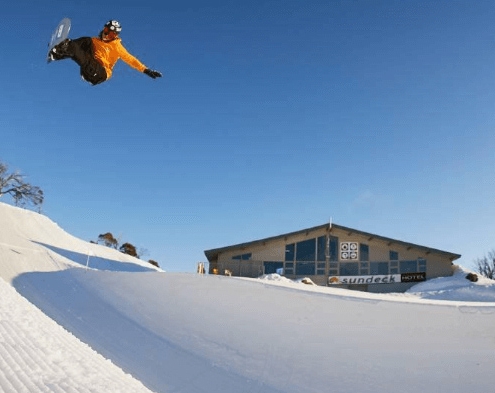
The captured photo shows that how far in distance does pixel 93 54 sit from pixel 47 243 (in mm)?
21716

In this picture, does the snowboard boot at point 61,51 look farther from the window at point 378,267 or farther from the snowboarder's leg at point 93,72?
the window at point 378,267

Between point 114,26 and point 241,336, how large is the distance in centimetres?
648

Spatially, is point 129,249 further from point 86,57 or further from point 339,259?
point 86,57

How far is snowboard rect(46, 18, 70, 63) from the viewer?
7391mm

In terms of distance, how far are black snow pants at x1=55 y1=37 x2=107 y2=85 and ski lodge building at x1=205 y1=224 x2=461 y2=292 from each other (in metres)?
18.2

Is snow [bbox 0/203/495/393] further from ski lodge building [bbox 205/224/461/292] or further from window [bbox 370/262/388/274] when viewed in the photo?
window [bbox 370/262/388/274]

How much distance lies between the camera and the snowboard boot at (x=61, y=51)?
741cm

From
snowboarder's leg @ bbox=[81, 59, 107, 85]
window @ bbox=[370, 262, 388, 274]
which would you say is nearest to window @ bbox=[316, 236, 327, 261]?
window @ bbox=[370, 262, 388, 274]

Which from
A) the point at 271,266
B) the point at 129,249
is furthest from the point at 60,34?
the point at 129,249

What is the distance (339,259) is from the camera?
26172mm

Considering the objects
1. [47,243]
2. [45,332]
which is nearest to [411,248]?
[47,243]

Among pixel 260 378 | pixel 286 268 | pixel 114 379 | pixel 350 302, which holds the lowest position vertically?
pixel 260 378

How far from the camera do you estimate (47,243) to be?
26109 millimetres

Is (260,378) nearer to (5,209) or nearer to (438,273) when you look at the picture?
(438,273)
